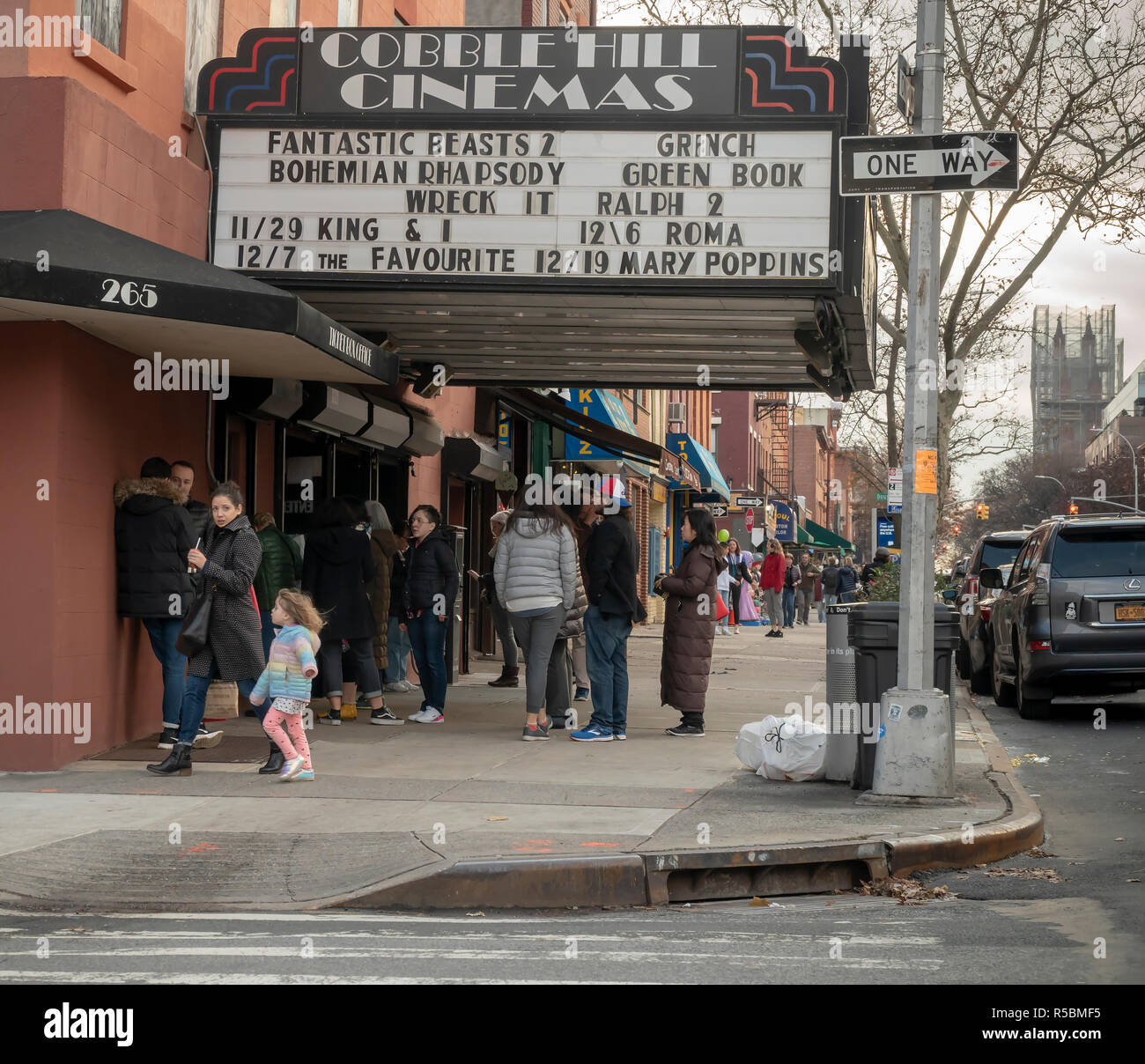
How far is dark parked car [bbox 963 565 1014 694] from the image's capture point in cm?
1728

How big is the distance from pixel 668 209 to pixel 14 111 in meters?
4.59

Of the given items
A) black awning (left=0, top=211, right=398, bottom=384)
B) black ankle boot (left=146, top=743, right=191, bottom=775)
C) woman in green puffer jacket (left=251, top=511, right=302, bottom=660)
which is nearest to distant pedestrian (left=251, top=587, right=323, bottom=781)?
black ankle boot (left=146, top=743, right=191, bottom=775)

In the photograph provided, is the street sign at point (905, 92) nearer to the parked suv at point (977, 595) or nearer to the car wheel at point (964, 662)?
the parked suv at point (977, 595)

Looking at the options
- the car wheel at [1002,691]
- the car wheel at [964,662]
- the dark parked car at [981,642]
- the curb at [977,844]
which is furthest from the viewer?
the car wheel at [964,662]

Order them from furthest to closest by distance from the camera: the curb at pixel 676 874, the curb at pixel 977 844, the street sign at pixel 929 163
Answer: the street sign at pixel 929 163
the curb at pixel 977 844
the curb at pixel 676 874

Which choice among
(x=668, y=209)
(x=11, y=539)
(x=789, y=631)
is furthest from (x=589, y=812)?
(x=789, y=631)

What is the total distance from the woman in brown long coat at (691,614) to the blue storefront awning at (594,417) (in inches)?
408

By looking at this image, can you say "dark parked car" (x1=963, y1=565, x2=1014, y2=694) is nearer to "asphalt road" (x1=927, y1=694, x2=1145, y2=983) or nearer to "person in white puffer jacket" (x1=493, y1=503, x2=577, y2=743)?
"asphalt road" (x1=927, y1=694, x2=1145, y2=983)

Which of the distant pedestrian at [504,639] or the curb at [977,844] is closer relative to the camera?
the curb at [977,844]

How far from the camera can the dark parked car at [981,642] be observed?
1728 cm

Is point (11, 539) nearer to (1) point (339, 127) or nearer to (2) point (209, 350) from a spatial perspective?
(2) point (209, 350)

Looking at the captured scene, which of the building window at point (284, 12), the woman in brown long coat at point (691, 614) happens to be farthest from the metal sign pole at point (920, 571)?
the building window at point (284, 12)

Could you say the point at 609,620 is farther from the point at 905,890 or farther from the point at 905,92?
the point at 905,890

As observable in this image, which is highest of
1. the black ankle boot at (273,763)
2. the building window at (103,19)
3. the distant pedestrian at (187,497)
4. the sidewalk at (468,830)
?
the building window at (103,19)
